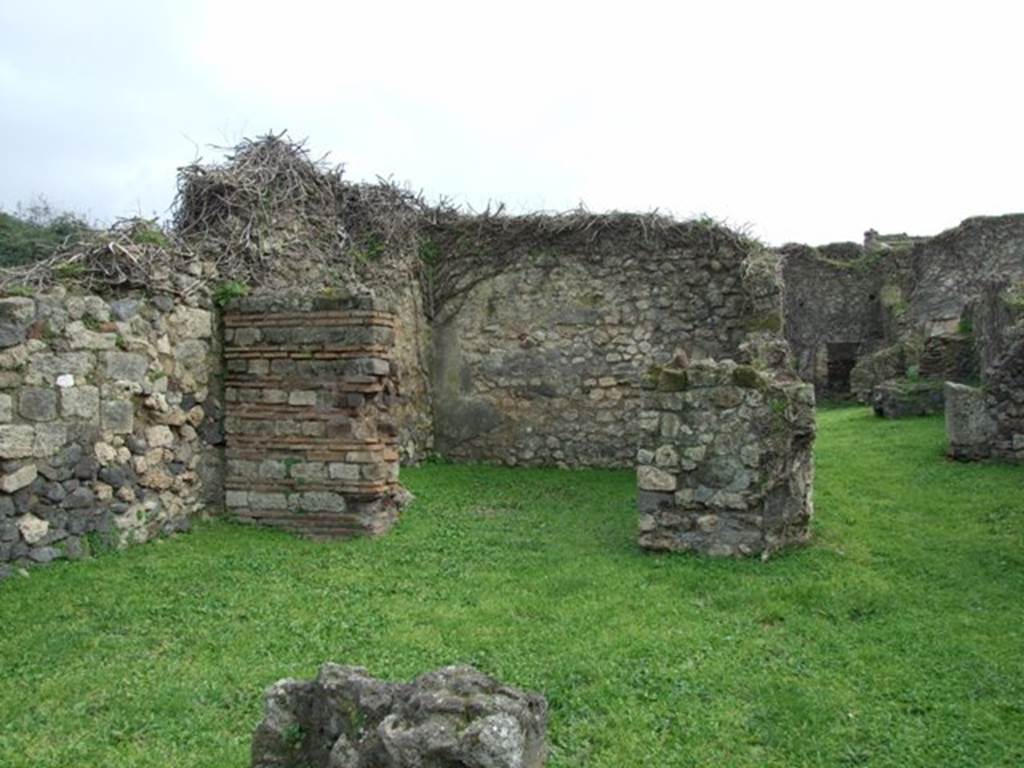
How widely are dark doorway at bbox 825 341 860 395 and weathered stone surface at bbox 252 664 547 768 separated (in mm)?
22085

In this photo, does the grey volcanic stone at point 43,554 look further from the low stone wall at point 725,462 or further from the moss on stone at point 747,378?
the moss on stone at point 747,378

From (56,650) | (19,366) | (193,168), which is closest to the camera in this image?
(56,650)

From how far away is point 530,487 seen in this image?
9.77 m

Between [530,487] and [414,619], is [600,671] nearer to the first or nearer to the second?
[414,619]

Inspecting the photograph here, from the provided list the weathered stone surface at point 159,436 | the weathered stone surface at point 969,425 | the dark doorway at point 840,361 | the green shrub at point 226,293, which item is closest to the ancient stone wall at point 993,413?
the weathered stone surface at point 969,425

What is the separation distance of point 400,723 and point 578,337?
28.0 ft

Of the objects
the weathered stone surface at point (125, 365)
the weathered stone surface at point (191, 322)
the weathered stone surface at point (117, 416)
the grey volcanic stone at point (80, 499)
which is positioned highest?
the weathered stone surface at point (191, 322)

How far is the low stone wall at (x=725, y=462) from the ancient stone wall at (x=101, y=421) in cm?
390

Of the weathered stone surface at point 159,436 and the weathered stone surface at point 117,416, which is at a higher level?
the weathered stone surface at point 117,416

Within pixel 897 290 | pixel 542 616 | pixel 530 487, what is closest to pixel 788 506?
pixel 542 616

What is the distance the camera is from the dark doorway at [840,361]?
2338 centimetres

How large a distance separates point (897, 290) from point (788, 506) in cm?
1811

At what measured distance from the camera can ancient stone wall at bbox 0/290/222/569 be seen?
19.6 ft

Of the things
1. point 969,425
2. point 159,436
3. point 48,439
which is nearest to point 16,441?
point 48,439
